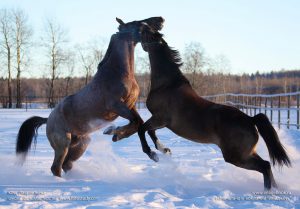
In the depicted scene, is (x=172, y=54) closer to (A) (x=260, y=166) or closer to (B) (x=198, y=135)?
(B) (x=198, y=135)

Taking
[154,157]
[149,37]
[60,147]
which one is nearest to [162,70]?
[149,37]

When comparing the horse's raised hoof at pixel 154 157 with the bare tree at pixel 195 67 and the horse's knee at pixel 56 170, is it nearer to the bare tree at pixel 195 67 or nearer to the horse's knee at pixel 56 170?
the horse's knee at pixel 56 170

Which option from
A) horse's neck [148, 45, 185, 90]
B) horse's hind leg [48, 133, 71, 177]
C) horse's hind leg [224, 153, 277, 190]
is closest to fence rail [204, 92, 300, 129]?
horse's neck [148, 45, 185, 90]

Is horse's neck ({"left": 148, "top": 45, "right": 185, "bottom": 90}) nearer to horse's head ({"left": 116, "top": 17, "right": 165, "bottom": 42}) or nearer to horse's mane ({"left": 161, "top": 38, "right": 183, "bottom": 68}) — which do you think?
horse's mane ({"left": 161, "top": 38, "right": 183, "bottom": 68})

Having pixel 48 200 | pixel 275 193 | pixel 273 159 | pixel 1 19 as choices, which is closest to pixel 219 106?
pixel 273 159

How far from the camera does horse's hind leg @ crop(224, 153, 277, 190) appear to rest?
14.8ft

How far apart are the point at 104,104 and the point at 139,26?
1241 millimetres

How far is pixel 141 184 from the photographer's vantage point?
5.09 metres

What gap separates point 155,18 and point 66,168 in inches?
109

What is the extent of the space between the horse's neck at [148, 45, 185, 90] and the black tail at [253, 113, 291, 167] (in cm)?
129

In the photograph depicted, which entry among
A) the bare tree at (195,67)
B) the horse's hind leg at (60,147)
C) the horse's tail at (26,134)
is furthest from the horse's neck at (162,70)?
the bare tree at (195,67)

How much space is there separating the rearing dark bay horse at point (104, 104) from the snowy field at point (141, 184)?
0.50 metres

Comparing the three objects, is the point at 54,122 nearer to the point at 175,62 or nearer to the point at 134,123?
the point at 134,123

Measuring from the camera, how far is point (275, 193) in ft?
14.1
